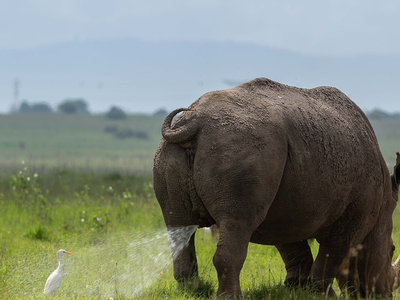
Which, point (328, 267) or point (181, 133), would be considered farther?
point (328, 267)

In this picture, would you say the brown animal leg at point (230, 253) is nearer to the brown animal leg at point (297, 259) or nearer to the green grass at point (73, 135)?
the brown animal leg at point (297, 259)

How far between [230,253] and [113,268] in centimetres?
268

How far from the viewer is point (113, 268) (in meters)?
8.67

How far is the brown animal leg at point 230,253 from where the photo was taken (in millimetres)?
6348

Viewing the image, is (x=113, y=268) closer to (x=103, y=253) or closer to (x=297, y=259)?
(x=103, y=253)

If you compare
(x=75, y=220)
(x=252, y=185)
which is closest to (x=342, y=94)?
(x=252, y=185)

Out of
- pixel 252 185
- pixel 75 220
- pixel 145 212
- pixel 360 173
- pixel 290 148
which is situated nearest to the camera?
pixel 252 185

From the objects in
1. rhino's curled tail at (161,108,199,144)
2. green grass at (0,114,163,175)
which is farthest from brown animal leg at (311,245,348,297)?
green grass at (0,114,163,175)

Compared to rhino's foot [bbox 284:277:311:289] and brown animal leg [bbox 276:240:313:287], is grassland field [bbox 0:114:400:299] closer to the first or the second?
rhino's foot [bbox 284:277:311:289]

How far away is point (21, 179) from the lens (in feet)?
48.5

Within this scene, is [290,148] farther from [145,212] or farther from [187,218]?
[145,212]

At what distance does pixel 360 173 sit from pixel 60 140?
7970 centimetres

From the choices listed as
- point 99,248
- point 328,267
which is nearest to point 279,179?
point 328,267

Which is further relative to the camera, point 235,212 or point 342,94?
point 342,94
